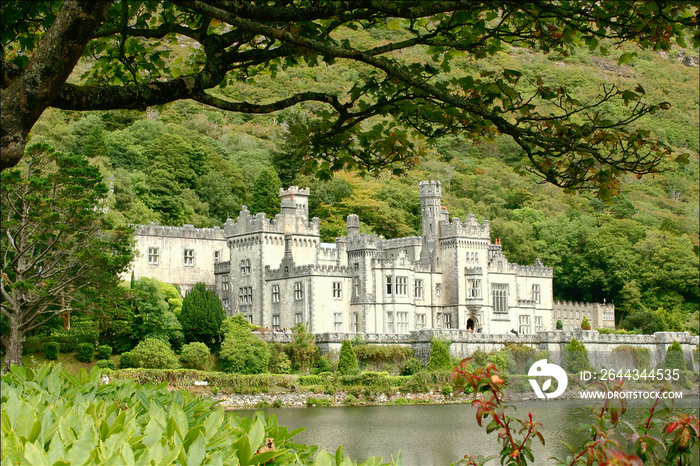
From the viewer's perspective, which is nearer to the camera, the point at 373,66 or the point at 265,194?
the point at 373,66

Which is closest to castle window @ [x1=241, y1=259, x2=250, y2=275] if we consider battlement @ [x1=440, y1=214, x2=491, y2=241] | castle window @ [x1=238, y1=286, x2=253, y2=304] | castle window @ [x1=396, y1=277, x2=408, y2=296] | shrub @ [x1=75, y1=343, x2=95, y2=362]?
castle window @ [x1=238, y1=286, x2=253, y2=304]

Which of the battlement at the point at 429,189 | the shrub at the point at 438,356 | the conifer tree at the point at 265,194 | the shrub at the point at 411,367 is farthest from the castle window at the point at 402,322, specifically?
the conifer tree at the point at 265,194

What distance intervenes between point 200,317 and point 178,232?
15996 mm

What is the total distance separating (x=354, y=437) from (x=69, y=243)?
50.8 ft

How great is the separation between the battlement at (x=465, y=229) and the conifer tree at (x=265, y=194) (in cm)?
1912

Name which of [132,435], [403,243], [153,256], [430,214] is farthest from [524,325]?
[132,435]

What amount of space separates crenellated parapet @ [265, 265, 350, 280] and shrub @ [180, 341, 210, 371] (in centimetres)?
1055

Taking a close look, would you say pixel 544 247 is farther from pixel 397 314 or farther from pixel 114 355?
pixel 114 355

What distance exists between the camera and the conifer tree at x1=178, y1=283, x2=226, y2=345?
45.7m

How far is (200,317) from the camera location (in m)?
45.7

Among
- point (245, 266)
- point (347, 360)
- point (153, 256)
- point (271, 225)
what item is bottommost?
point (347, 360)

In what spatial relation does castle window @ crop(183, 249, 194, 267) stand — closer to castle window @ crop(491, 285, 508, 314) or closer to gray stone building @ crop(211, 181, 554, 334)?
gray stone building @ crop(211, 181, 554, 334)

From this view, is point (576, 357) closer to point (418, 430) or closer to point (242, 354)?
point (242, 354)

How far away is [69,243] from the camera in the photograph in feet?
122
